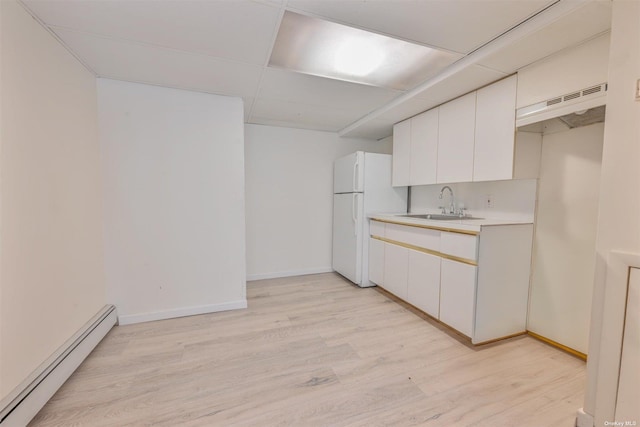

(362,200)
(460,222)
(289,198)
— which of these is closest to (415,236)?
(460,222)

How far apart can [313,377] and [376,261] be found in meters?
1.75

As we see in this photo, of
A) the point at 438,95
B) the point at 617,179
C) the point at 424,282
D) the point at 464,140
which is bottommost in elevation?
the point at 424,282

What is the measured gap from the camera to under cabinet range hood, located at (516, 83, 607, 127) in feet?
4.86

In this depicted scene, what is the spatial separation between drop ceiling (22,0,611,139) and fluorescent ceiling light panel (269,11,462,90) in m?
0.06

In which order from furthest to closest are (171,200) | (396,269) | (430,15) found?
(396,269) → (171,200) → (430,15)

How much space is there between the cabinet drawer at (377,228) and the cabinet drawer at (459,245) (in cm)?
89

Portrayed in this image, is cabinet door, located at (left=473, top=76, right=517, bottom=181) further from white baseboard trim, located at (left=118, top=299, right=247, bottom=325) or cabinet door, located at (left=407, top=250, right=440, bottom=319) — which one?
white baseboard trim, located at (left=118, top=299, right=247, bottom=325)

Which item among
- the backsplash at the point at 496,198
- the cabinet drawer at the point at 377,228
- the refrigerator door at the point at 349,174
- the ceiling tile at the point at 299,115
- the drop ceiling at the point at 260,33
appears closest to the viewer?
the drop ceiling at the point at 260,33

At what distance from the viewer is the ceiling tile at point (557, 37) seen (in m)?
1.31

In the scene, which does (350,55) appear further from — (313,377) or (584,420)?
(584,420)

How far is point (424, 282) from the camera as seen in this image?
2383 mm

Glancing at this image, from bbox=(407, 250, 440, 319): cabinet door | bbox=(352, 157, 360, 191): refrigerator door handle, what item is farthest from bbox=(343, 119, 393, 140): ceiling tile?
bbox=(407, 250, 440, 319): cabinet door

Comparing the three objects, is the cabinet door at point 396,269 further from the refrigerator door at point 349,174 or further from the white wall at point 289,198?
the white wall at point 289,198

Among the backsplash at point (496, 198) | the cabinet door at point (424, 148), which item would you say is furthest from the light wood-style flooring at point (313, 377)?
the cabinet door at point (424, 148)
